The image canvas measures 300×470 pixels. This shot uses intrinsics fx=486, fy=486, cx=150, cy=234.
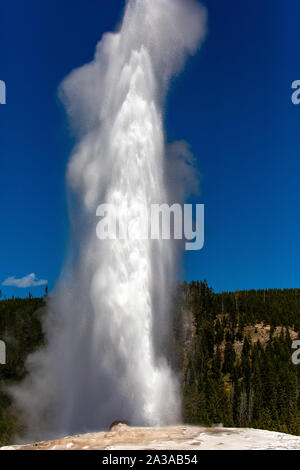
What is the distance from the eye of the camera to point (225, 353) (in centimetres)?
9912

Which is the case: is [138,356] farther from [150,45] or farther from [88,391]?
[150,45]

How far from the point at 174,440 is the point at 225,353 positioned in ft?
290

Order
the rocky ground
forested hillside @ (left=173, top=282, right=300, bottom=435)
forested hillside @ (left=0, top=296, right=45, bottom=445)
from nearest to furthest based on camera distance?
the rocky ground, forested hillside @ (left=0, top=296, right=45, bottom=445), forested hillside @ (left=173, top=282, right=300, bottom=435)

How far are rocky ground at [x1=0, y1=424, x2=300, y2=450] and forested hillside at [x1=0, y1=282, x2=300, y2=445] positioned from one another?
18.4 m

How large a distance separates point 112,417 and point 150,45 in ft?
64.5

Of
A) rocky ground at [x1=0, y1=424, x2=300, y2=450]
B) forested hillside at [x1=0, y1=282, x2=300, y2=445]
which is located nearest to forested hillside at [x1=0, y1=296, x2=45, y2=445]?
forested hillside at [x1=0, y1=282, x2=300, y2=445]

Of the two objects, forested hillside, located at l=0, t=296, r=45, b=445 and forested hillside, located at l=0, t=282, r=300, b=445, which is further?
forested hillside, located at l=0, t=282, r=300, b=445

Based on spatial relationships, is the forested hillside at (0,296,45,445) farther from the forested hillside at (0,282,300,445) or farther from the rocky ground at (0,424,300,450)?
the rocky ground at (0,424,300,450)

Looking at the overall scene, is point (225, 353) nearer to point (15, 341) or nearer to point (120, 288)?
point (15, 341)

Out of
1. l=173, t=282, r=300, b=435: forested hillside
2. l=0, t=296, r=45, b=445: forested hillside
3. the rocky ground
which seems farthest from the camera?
l=173, t=282, r=300, b=435: forested hillside

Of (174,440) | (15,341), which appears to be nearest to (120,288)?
(174,440)

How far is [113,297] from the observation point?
71.5 ft

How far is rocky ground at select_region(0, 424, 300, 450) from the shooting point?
524 inches
